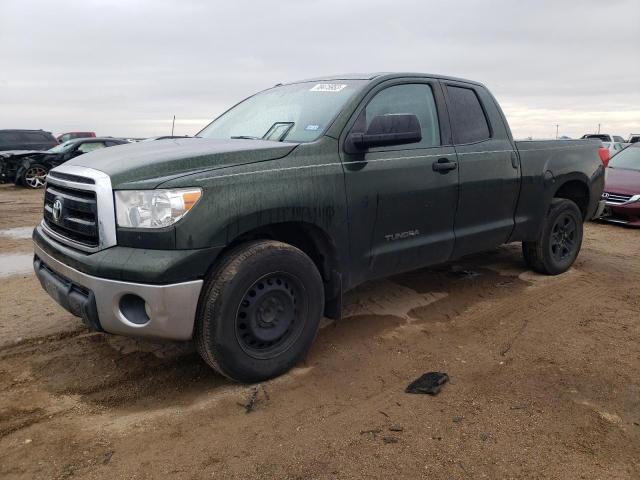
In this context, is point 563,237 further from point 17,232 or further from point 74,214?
point 17,232

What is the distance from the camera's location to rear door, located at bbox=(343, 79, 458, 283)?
364 centimetres

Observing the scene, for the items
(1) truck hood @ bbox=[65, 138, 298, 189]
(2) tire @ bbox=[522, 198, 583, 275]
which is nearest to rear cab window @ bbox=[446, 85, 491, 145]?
(2) tire @ bbox=[522, 198, 583, 275]

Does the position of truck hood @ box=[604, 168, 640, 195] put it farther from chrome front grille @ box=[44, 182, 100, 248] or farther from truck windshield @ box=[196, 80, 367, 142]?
chrome front grille @ box=[44, 182, 100, 248]

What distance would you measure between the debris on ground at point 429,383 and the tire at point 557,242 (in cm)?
259

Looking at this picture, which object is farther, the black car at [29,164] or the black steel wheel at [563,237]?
the black car at [29,164]

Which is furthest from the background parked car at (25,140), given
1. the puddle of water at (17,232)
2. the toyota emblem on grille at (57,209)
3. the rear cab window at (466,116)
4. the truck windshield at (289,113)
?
the rear cab window at (466,116)

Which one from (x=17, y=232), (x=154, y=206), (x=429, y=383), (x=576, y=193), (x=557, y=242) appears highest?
Answer: (x=154, y=206)

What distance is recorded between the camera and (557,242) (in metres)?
5.59

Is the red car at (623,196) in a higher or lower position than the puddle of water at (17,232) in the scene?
higher

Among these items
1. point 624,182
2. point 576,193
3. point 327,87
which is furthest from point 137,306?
point 624,182

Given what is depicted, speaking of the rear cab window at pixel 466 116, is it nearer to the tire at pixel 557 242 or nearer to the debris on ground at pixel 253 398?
the tire at pixel 557 242

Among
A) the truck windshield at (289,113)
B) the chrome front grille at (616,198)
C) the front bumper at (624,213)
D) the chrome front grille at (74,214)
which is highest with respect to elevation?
the truck windshield at (289,113)

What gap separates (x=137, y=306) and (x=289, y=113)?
6.02 feet

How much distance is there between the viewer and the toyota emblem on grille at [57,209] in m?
3.24
